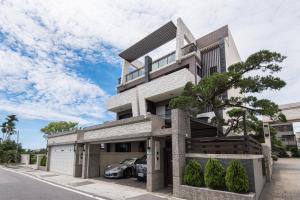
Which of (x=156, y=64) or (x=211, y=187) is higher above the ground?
(x=156, y=64)

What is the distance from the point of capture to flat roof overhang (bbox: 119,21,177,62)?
68.2ft

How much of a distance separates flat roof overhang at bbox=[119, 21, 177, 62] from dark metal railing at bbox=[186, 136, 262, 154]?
14506 millimetres

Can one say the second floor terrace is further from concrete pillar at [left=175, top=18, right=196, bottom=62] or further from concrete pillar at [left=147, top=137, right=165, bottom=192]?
concrete pillar at [left=147, top=137, right=165, bottom=192]

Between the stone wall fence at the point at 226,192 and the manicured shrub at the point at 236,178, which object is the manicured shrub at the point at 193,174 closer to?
the stone wall fence at the point at 226,192

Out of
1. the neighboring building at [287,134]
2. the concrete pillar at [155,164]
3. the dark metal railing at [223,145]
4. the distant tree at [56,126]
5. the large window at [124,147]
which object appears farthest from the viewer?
the neighboring building at [287,134]

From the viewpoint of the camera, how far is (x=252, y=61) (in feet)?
29.2

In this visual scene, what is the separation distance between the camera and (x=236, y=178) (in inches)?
274

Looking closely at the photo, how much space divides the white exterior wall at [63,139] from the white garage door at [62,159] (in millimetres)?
471

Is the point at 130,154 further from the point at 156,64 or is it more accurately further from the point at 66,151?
the point at 156,64

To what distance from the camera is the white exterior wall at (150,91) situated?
16.9 metres

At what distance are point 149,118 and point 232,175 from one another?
476 centimetres

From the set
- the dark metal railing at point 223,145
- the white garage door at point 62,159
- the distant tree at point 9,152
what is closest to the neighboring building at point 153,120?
the white garage door at point 62,159

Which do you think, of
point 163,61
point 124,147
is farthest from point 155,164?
point 163,61

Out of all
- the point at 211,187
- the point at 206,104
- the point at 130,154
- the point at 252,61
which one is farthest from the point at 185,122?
the point at 130,154
